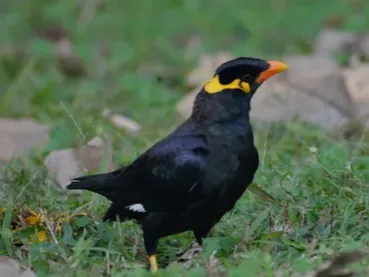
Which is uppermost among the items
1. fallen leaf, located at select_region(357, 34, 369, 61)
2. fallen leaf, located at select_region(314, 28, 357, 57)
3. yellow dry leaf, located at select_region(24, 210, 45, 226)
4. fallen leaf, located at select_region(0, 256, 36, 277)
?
fallen leaf, located at select_region(0, 256, 36, 277)

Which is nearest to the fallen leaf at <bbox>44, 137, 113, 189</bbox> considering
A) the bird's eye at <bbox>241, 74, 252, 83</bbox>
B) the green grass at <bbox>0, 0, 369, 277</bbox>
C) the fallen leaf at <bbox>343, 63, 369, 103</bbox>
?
the green grass at <bbox>0, 0, 369, 277</bbox>

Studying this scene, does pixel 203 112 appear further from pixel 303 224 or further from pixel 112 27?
pixel 112 27

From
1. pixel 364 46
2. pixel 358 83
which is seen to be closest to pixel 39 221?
pixel 358 83

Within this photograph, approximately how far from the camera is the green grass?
473cm

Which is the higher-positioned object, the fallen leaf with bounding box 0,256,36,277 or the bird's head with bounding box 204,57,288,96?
the bird's head with bounding box 204,57,288,96

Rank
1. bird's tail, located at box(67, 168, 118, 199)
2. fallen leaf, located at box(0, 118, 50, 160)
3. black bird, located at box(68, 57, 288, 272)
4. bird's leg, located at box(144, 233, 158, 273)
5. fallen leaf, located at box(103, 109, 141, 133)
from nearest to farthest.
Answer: black bird, located at box(68, 57, 288, 272)
bird's leg, located at box(144, 233, 158, 273)
bird's tail, located at box(67, 168, 118, 199)
fallen leaf, located at box(0, 118, 50, 160)
fallen leaf, located at box(103, 109, 141, 133)

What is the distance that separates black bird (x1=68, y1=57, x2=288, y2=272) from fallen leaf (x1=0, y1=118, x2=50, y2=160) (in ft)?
→ 5.75

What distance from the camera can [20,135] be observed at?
7164 millimetres

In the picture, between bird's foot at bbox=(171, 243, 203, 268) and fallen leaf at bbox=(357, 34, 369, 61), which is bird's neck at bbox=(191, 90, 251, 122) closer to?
bird's foot at bbox=(171, 243, 203, 268)

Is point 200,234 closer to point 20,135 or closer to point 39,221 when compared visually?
point 39,221

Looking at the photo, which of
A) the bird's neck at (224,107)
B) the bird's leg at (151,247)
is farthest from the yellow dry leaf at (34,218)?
the bird's neck at (224,107)

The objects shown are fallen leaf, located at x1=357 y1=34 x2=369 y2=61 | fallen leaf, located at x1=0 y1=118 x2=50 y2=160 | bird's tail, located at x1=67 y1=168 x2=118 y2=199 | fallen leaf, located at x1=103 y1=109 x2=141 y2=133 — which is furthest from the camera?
fallen leaf, located at x1=357 y1=34 x2=369 y2=61

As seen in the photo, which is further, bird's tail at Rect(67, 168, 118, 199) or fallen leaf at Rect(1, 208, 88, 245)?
fallen leaf at Rect(1, 208, 88, 245)

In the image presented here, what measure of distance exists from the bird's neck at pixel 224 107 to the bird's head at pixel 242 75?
0.07ft
